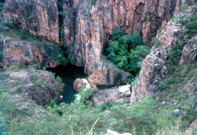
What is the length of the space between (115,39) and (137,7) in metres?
5.07

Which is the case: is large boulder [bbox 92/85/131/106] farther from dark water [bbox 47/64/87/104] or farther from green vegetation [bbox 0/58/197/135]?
green vegetation [bbox 0/58/197/135]

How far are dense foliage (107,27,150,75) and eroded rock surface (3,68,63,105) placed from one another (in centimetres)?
761

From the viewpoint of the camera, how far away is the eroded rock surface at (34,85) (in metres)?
21.2

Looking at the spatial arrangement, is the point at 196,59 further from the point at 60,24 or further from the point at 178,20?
the point at 60,24

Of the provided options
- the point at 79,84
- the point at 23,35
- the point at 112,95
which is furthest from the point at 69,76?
the point at 23,35

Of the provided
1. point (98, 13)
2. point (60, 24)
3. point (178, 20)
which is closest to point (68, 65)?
point (60, 24)

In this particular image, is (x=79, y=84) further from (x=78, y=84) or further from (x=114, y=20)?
(x=114, y=20)

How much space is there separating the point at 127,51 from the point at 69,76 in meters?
8.16

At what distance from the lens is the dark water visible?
85.4 ft

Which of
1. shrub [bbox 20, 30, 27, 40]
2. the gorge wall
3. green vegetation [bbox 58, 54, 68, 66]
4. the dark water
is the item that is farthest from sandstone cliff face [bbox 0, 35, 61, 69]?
the gorge wall

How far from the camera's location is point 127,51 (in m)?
29.9

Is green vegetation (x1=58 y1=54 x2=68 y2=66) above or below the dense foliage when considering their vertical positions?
below

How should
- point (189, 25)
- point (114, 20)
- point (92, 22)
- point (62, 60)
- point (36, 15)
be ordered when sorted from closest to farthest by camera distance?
point (189, 25), point (92, 22), point (114, 20), point (62, 60), point (36, 15)

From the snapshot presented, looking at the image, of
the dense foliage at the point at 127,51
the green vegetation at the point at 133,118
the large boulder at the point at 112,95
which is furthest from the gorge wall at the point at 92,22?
the green vegetation at the point at 133,118
